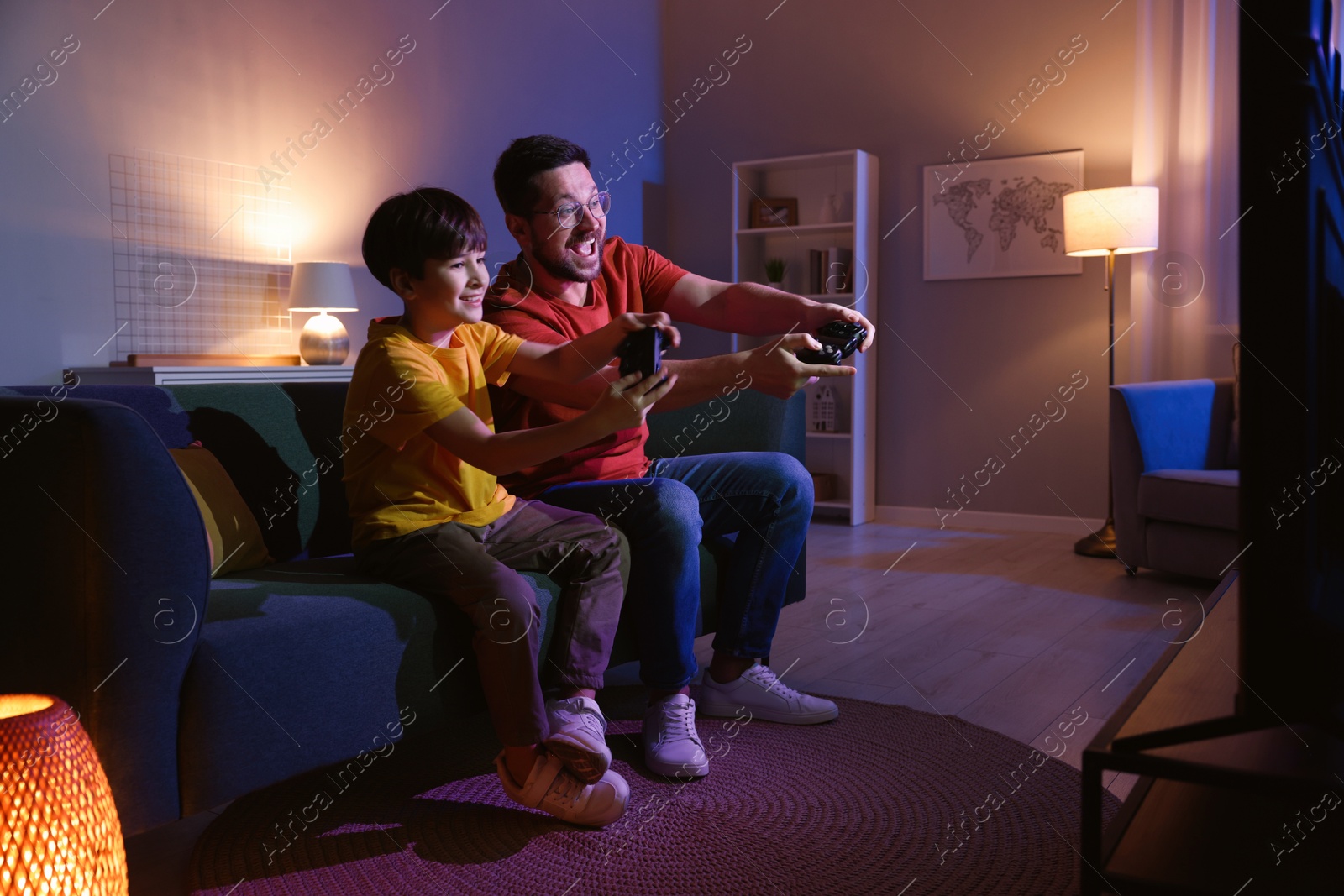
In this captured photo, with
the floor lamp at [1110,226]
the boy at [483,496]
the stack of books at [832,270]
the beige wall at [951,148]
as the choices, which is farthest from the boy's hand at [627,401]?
the stack of books at [832,270]

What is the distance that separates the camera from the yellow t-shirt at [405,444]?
5.09 feet

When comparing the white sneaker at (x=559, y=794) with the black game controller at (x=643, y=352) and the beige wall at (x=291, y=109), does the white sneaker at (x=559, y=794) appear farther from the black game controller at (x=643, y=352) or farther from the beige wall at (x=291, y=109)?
the beige wall at (x=291, y=109)

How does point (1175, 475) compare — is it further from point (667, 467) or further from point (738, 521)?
point (667, 467)

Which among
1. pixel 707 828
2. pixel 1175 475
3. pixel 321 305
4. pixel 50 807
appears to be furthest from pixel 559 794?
pixel 321 305

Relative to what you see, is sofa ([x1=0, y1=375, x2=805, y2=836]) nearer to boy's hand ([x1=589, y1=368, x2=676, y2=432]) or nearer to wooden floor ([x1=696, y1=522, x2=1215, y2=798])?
boy's hand ([x1=589, y1=368, x2=676, y2=432])

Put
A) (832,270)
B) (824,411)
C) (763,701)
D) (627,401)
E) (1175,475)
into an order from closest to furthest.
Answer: (627,401)
(763,701)
(1175,475)
(832,270)
(824,411)

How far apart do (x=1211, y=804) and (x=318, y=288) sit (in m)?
3.44

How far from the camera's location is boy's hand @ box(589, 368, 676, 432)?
4.80 ft

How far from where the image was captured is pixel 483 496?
5.57 ft

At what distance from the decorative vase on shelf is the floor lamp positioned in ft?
3.95

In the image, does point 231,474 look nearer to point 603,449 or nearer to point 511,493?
point 511,493

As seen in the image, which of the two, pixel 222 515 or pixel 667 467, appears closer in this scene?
→ pixel 222 515

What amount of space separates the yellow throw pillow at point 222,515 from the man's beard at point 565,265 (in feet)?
2.20

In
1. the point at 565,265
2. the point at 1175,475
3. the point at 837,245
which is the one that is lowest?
the point at 1175,475
